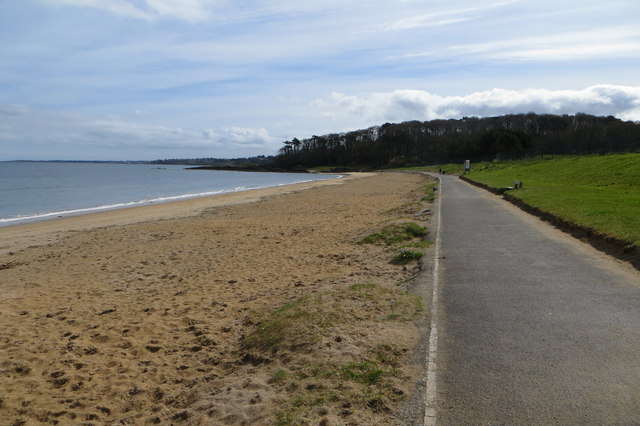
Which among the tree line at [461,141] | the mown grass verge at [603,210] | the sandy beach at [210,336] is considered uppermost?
the tree line at [461,141]

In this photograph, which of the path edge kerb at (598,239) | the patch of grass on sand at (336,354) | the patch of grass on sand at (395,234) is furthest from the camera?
the patch of grass on sand at (395,234)

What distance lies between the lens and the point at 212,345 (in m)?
6.13

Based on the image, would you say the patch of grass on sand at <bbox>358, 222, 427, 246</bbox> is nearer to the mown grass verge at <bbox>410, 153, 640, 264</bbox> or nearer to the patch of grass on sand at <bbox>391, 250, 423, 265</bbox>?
the patch of grass on sand at <bbox>391, 250, 423, 265</bbox>

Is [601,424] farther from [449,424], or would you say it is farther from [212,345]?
[212,345]

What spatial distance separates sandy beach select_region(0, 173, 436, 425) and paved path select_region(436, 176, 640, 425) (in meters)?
0.52

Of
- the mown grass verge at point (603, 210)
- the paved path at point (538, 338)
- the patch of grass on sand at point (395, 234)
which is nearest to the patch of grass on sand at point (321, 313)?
the paved path at point (538, 338)

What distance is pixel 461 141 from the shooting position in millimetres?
88062

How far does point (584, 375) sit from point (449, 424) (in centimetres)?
153

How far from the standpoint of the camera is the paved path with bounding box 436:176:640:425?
3.67 meters

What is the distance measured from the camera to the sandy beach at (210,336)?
4.25 meters

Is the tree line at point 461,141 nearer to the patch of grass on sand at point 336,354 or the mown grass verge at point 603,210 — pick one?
the mown grass verge at point 603,210

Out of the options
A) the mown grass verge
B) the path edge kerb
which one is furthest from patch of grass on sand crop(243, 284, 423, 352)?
the mown grass verge

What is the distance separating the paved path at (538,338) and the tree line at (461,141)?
138 feet

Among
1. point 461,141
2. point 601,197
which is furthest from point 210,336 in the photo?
point 461,141
